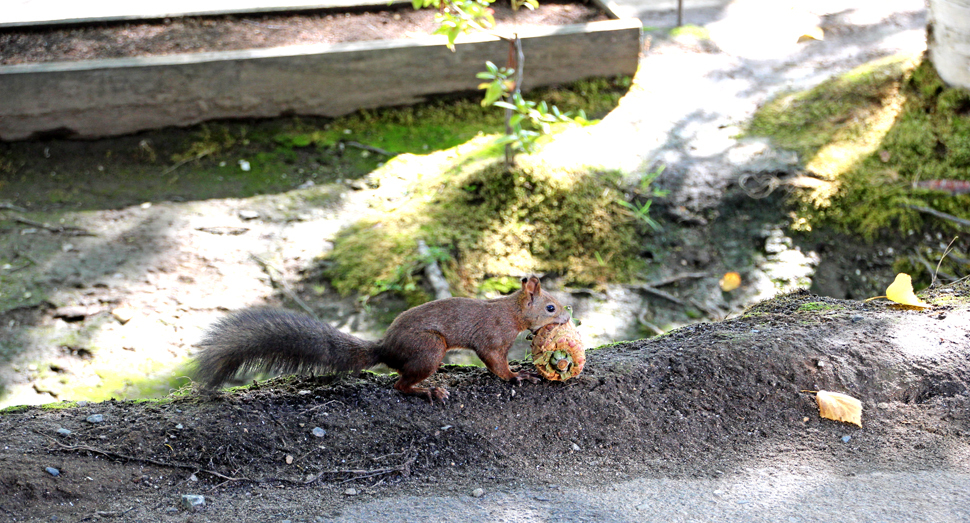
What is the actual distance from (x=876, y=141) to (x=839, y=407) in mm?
3705

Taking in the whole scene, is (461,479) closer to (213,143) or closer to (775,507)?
(775,507)

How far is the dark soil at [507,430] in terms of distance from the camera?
2229 millimetres

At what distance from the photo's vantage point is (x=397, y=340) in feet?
8.34

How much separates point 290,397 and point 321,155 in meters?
3.64

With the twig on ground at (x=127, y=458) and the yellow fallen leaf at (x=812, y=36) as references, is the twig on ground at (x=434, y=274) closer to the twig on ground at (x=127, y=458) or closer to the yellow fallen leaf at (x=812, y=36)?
the twig on ground at (x=127, y=458)

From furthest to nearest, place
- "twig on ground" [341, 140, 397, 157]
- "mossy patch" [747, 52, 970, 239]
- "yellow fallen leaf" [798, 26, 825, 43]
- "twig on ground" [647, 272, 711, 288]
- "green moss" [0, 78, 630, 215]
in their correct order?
1. "yellow fallen leaf" [798, 26, 825, 43]
2. "twig on ground" [341, 140, 397, 157]
3. "green moss" [0, 78, 630, 215]
4. "mossy patch" [747, 52, 970, 239]
5. "twig on ground" [647, 272, 711, 288]

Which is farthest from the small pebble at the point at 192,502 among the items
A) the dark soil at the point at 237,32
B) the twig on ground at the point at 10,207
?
the dark soil at the point at 237,32

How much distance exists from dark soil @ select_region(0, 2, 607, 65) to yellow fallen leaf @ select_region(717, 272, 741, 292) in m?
3.13

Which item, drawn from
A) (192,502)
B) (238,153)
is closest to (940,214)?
(192,502)

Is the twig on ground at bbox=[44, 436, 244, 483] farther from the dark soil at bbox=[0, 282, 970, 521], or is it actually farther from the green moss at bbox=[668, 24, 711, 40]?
the green moss at bbox=[668, 24, 711, 40]

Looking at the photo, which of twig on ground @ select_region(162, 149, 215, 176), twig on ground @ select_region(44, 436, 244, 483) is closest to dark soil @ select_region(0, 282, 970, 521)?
twig on ground @ select_region(44, 436, 244, 483)

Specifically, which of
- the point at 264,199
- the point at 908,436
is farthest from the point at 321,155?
the point at 908,436

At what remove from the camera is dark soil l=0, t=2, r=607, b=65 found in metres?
6.25

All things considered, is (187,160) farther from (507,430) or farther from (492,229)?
(507,430)
